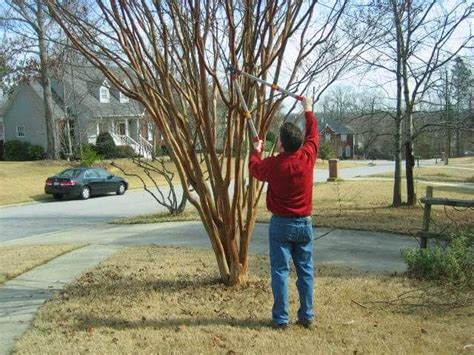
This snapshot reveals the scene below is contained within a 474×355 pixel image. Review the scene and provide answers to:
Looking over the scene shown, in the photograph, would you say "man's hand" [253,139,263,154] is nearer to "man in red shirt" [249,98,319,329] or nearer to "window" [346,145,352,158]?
"man in red shirt" [249,98,319,329]

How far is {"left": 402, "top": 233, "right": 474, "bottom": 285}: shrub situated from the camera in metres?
6.17

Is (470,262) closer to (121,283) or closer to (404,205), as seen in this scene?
(121,283)

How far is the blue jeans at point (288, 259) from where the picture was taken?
16.0 ft

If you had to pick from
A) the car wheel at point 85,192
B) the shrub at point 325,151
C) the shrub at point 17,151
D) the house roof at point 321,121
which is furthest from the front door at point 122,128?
the house roof at point 321,121

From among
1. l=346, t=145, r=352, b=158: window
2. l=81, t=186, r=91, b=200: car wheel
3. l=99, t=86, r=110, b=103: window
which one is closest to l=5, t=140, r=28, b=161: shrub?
l=99, t=86, r=110, b=103: window

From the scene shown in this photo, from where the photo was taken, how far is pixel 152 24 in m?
5.71

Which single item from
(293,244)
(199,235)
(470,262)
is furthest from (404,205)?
(293,244)

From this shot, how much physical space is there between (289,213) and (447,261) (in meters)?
2.53

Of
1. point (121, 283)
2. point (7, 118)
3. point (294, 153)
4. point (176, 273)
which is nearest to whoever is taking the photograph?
point (294, 153)

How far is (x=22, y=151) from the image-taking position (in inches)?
1780

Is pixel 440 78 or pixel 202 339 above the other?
pixel 440 78

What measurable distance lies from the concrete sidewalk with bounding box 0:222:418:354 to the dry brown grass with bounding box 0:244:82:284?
0.17m

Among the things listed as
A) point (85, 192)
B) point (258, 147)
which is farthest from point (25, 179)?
point (258, 147)

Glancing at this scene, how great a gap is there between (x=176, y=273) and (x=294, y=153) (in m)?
2.94
